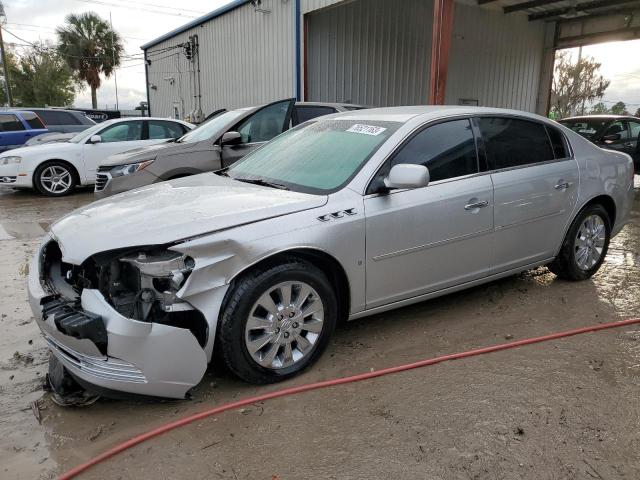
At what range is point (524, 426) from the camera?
100 inches

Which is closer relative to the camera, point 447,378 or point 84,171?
point 447,378

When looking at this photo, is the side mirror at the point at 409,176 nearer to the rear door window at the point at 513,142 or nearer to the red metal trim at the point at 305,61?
the rear door window at the point at 513,142

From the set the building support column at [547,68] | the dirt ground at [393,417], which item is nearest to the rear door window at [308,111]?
the dirt ground at [393,417]

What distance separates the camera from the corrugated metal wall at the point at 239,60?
500 inches

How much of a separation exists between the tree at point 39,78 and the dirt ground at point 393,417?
38728mm

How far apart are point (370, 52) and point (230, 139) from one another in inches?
330

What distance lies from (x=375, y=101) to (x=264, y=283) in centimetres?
1199

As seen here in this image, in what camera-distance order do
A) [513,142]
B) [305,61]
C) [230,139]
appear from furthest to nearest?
[305,61] → [230,139] → [513,142]

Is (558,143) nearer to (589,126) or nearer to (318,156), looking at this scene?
(318,156)

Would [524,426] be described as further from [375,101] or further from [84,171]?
[375,101]

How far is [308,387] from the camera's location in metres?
2.87

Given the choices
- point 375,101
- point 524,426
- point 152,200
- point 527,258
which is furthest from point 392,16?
point 524,426

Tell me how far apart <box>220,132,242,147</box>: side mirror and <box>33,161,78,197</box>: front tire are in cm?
504

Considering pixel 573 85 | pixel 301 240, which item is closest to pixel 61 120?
pixel 301 240
